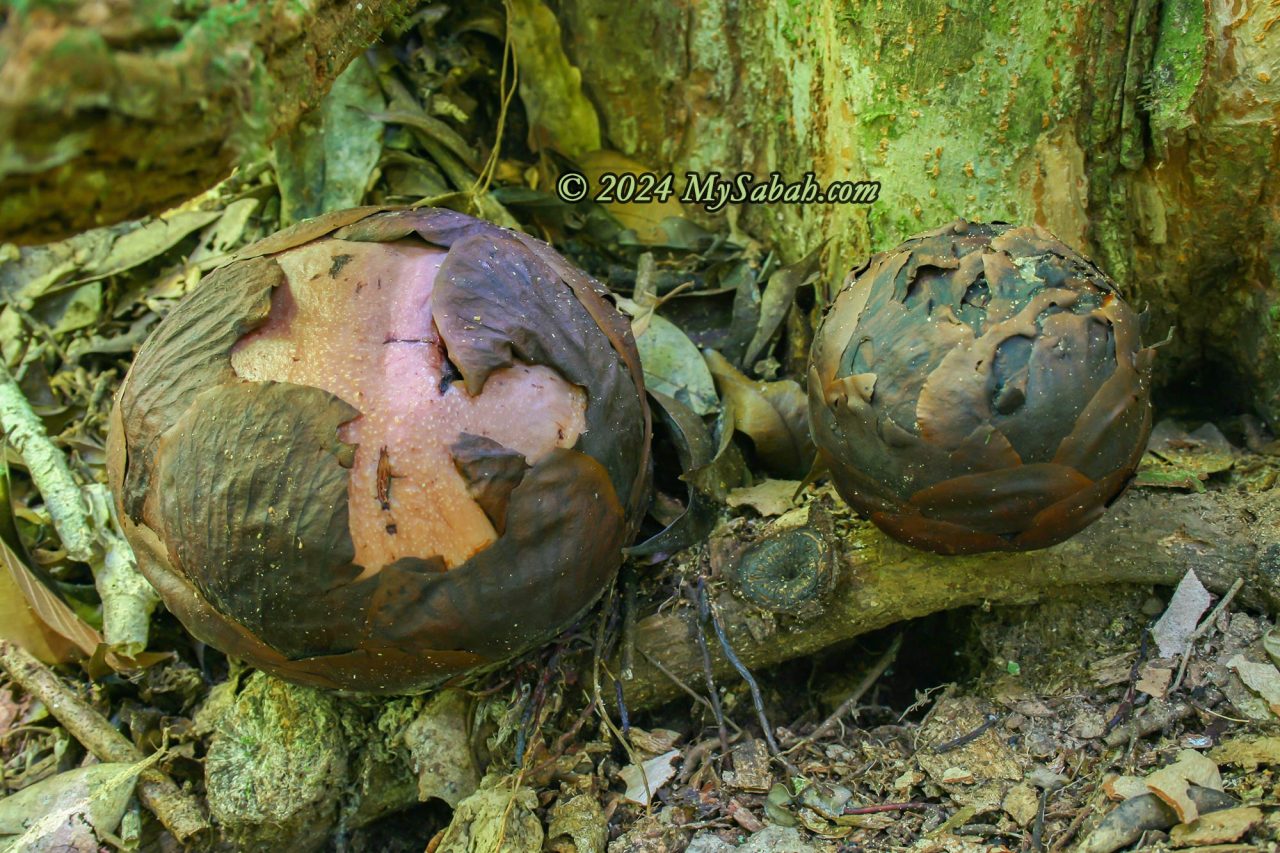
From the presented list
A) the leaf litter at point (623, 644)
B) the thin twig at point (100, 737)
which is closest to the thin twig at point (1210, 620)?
the leaf litter at point (623, 644)

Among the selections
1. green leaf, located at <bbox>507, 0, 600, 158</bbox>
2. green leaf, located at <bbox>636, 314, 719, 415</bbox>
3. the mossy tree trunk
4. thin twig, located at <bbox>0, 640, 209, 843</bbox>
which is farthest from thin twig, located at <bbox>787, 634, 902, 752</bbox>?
green leaf, located at <bbox>507, 0, 600, 158</bbox>

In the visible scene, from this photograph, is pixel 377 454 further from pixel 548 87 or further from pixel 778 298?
pixel 548 87

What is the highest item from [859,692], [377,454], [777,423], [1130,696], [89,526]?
[377,454]

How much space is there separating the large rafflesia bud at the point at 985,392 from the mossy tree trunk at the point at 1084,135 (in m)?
0.55

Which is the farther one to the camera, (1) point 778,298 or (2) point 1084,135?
(1) point 778,298

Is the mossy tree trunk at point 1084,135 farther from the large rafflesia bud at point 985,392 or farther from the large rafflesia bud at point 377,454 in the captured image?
the large rafflesia bud at point 377,454

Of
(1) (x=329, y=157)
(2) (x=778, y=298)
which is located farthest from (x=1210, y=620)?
(1) (x=329, y=157)

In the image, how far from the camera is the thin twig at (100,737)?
231 centimetres

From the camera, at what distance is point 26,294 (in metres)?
3.45

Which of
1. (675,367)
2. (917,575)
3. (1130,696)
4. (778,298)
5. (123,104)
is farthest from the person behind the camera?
(778,298)

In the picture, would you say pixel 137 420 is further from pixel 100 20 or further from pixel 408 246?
pixel 100 20

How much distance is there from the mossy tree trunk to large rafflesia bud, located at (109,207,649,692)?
1071mm

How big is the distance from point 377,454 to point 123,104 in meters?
0.82

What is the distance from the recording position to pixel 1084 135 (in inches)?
101
